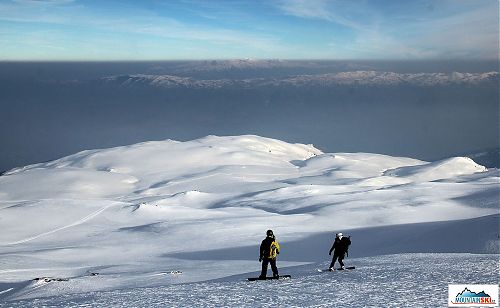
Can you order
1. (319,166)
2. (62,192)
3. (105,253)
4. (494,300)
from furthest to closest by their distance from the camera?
(319,166) → (62,192) → (105,253) → (494,300)

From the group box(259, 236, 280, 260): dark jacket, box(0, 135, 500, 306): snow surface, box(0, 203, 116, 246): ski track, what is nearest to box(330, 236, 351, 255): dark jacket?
box(0, 135, 500, 306): snow surface

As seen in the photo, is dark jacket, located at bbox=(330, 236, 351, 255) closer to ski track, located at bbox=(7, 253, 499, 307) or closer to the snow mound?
ski track, located at bbox=(7, 253, 499, 307)

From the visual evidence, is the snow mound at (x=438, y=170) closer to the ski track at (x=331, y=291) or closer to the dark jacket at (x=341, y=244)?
the dark jacket at (x=341, y=244)

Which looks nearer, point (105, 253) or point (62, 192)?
point (105, 253)

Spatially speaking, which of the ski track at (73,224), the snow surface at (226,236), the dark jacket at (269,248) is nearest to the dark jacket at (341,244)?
the snow surface at (226,236)

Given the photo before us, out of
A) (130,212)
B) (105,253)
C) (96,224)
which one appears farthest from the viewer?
(130,212)

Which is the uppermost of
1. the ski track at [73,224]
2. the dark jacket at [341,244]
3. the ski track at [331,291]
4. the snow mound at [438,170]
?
the snow mound at [438,170]

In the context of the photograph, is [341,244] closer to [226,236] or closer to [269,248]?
[269,248]

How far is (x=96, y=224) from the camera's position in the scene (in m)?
57.8

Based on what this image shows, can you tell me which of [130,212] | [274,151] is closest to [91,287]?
[130,212]

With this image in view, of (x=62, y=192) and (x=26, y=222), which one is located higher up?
(x=62, y=192)

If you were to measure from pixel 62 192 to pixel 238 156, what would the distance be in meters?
44.3

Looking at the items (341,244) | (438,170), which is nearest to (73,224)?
(341,244)

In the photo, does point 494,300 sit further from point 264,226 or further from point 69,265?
point 264,226
